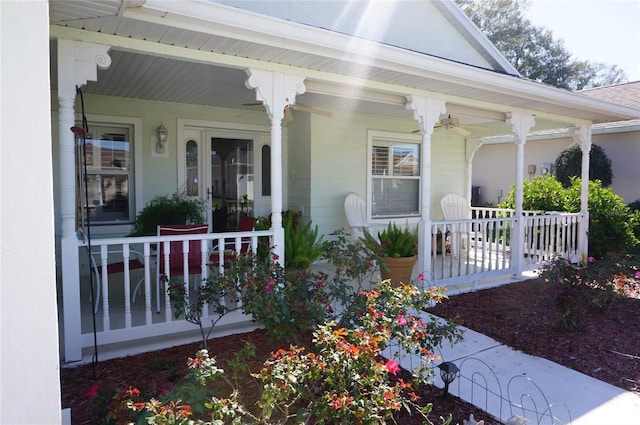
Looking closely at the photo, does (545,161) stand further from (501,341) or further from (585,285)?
(501,341)

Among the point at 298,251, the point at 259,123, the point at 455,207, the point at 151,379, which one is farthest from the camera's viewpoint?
the point at 455,207

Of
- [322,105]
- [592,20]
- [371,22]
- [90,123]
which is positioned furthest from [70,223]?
[592,20]

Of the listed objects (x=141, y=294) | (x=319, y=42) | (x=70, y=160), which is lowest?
(x=141, y=294)

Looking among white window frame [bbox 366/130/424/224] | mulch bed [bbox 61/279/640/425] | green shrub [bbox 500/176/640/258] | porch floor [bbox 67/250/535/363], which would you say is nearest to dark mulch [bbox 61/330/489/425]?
mulch bed [bbox 61/279/640/425]

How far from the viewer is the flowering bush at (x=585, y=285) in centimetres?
436

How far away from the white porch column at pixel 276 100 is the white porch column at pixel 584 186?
5.35 metres

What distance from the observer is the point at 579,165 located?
10.8m

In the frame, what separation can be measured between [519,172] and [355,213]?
8.26 ft

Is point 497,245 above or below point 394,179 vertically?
below

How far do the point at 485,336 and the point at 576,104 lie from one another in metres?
3.75

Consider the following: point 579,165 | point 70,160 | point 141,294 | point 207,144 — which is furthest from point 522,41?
point 70,160

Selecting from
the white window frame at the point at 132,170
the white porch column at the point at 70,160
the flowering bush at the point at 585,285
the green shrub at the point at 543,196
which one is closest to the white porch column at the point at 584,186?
the green shrub at the point at 543,196

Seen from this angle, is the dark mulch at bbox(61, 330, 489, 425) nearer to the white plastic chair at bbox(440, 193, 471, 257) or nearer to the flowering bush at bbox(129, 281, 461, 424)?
the flowering bush at bbox(129, 281, 461, 424)

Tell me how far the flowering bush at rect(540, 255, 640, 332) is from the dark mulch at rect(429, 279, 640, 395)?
108mm
